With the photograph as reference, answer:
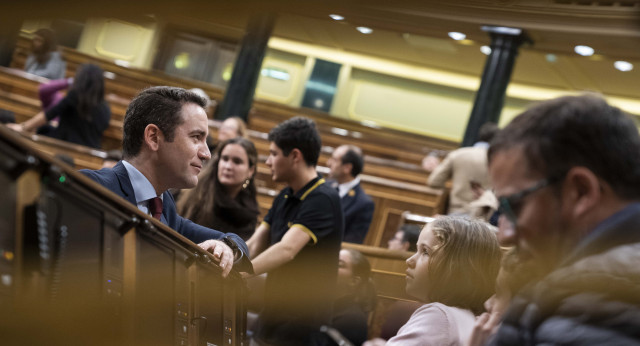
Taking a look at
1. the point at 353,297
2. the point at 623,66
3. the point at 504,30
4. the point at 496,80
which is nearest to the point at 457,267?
the point at 353,297

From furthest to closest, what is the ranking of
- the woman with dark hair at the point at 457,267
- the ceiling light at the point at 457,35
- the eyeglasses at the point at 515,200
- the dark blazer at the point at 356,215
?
the ceiling light at the point at 457,35, the dark blazer at the point at 356,215, the woman with dark hair at the point at 457,267, the eyeglasses at the point at 515,200

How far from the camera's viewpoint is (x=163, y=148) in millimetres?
1950

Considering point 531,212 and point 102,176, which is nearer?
point 531,212

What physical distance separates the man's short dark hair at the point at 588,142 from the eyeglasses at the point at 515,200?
1 centimetres

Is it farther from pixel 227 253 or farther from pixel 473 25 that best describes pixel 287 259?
pixel 473 25

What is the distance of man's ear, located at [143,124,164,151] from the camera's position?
1.95 metres

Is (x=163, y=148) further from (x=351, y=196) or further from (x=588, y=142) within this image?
(x=351, y=196)

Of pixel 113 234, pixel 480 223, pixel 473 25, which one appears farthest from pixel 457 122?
pixel 113 234

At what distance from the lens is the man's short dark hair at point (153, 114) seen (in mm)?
1960

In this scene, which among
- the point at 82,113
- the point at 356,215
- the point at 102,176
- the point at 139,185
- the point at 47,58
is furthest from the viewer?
the point at 47,58

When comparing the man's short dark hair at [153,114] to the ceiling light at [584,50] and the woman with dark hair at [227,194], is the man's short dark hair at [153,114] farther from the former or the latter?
the ceiling light at [584,50]

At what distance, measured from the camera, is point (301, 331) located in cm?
279

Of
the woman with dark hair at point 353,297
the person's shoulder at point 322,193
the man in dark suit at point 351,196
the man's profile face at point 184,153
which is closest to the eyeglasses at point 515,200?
the man's profile face at point 184,153

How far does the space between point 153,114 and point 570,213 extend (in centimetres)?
134
